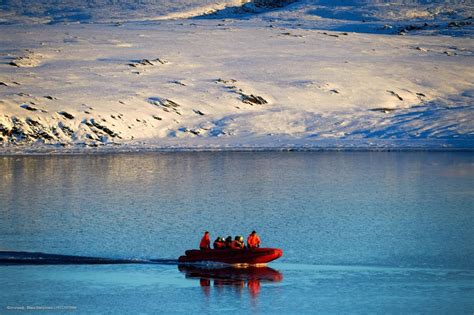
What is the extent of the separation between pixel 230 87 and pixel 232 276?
57865 mm

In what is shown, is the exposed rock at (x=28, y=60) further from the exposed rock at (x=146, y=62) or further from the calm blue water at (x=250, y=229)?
the calm blue water at (x=250, y=229)

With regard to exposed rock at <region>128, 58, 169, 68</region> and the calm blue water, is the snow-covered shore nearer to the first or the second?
exposed rock at <region>128, 58, 169, 68</region>

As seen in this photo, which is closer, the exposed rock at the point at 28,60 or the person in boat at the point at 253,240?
the person in boat at the point at 253,240

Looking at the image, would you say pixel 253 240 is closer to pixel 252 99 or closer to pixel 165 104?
pixel 165 104

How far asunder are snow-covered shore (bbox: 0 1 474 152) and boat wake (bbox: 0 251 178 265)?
3705cm

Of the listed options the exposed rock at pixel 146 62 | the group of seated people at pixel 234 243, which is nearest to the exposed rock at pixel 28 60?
the exposed rock at pixel 146 62

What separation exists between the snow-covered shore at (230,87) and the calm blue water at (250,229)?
38.5 feet

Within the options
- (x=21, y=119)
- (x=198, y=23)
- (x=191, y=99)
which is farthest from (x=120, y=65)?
(x=198, y=23)

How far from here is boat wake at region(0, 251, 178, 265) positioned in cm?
3067

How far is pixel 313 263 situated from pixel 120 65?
209 ft

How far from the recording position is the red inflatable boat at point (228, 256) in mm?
29891

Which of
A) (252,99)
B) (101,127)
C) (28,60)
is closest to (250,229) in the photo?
(101,127)

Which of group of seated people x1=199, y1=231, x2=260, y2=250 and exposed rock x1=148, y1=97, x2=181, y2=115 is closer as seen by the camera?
group of seated people x1=199, y1=231, x2=260, y2=250

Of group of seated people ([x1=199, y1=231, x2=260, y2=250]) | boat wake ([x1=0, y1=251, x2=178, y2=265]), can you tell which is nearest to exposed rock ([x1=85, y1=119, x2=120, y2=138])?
boat wake ([x1=0, y1=251, x2=178, y2=265])
